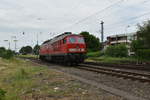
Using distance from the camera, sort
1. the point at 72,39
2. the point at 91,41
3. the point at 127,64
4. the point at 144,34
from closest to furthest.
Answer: the point at 72,39, the point at 127,64, the point at 144,34, the point at 91,41

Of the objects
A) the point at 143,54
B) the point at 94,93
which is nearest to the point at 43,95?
the point at 94,93

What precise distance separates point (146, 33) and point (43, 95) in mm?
28575

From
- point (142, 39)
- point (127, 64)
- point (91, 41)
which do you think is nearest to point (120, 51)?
point (142, 39)

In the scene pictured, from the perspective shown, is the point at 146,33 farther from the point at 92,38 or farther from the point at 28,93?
the point at 92,38

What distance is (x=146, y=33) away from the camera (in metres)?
33.0

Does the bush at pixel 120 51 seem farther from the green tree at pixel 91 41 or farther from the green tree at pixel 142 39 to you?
the green tree at pixel 91 41

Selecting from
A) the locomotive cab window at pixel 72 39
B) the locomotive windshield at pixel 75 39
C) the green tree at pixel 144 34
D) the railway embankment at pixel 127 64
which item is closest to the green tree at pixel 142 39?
the green tree at pixel 144 34

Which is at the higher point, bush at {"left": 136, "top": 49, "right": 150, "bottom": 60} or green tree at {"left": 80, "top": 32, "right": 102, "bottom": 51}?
green tree at {"left": 80, "top": 32, "right": 102, "bottom": 51}

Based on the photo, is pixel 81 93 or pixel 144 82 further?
pixel 144 82

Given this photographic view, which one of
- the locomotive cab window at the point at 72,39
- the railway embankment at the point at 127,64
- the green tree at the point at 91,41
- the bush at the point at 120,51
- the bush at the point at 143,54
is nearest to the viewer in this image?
the railway embankment at the point at 127,64

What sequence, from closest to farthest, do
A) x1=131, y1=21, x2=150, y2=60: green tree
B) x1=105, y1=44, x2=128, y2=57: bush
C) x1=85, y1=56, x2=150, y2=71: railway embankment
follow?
1. x1=85, y1=56, x2=150, y2=71: railway embankment
2. x1=131, y1=21, x2=150, y2=60: green tree
3. x1=105, y1=44, x2=128, y2=57: bush

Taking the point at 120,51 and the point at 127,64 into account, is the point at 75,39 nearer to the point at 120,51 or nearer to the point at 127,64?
the point at 127,64

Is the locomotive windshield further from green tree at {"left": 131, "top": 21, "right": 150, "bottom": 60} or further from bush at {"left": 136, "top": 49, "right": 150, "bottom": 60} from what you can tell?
green tree at {"left": 131, "top": 21, "right": 150, "bottom": 60}

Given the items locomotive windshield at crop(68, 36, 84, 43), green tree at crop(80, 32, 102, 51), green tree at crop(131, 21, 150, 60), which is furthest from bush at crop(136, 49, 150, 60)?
green tree at crop(80, 32, 102, 51)
